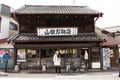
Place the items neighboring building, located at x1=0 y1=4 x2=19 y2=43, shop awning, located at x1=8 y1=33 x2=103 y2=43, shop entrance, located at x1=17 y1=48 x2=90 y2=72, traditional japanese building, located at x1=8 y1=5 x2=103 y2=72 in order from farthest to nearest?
1. neighboring building, located at x1=0 y1=4 x2=19 y2=43
2. shop entrance, located at x1=17 y1=48 x2=90 y2=72
3. traditional japanese building, located at x1=8 y1=5 x2=103 y2=72
4. shop awning, located at x1=8 y1=33 x2=103 y2=43

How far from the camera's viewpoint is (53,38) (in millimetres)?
21188

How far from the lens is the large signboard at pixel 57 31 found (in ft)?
70.2

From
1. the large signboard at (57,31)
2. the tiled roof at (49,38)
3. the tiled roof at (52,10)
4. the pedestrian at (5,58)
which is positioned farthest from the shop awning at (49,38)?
the tiled roof at (52,10)

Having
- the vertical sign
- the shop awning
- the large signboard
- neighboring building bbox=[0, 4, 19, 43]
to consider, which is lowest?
the vertical sign

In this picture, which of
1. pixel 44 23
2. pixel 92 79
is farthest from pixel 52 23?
pixel 92 79

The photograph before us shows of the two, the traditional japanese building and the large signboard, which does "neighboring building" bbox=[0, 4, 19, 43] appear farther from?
the large signboard

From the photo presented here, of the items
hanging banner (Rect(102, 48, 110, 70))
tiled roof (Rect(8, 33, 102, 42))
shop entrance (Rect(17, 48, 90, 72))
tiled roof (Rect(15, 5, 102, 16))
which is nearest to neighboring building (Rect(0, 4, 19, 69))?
shop entrance (Rect(17, 48, 90, 72))

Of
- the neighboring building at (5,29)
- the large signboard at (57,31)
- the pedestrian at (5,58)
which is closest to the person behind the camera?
the pedestrian at (5,58)

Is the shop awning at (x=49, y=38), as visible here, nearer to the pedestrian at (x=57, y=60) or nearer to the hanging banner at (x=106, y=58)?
the pedestrian at (x=57, y=60)

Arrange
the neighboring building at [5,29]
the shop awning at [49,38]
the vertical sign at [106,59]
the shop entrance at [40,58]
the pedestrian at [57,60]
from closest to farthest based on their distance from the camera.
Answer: the pedestrian at [57,60] < the shop awning at [49,38] < the shop entrance at [40,58] < the vertical sign at [106,59] < the neighboring building at [5,29]

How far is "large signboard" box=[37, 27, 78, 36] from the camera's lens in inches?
843

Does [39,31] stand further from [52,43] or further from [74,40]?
[74,40]

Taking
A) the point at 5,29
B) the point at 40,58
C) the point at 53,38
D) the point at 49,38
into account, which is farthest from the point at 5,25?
the point at 53,38

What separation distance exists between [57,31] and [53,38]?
32.6 inches
